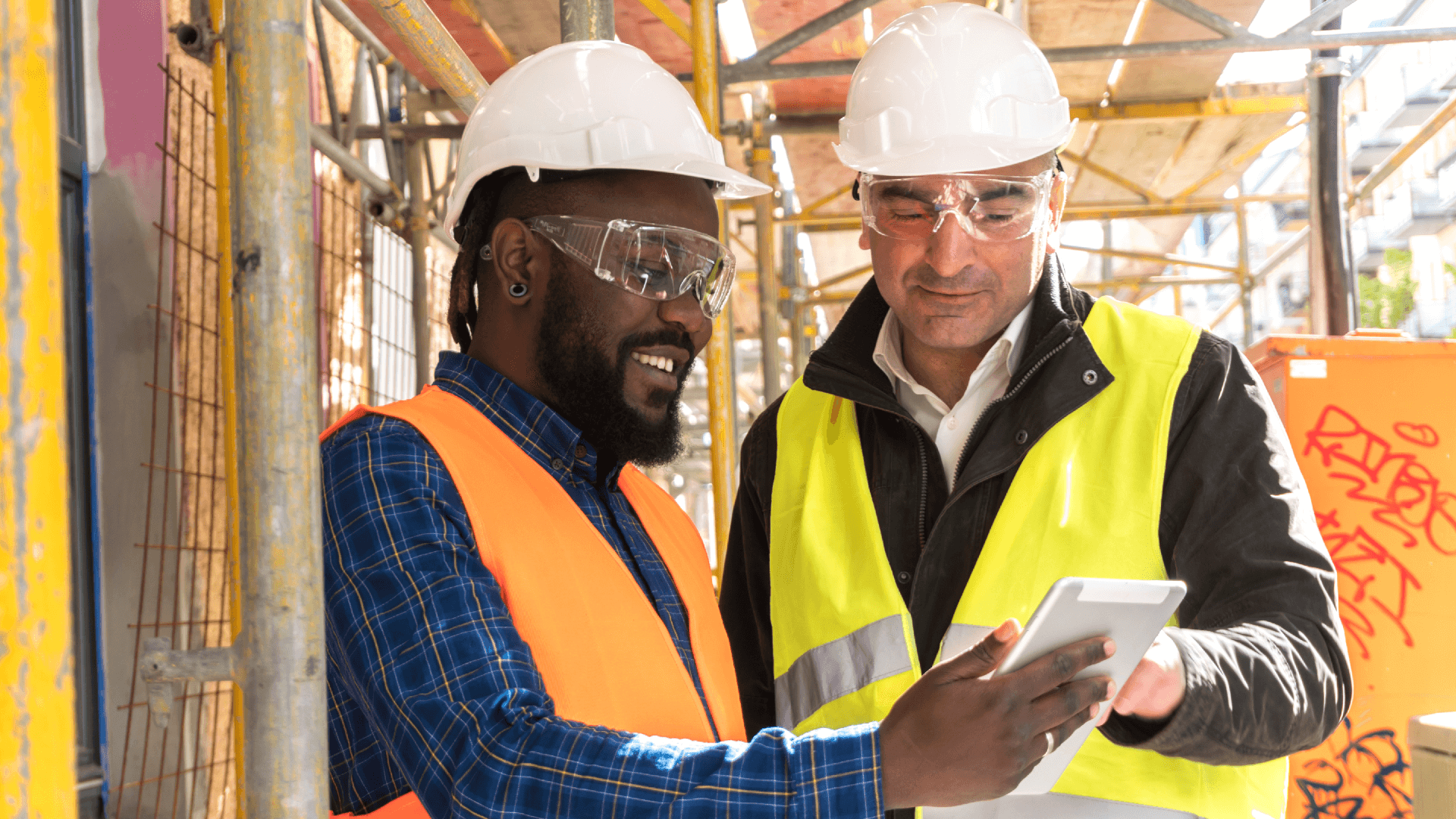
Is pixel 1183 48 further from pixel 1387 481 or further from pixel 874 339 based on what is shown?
pixel 874 339

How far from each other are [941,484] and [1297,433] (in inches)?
120

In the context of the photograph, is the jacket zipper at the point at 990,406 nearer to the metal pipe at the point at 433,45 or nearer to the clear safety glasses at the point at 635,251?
the clear safety glasses at the point at 635,251

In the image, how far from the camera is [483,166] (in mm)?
2494

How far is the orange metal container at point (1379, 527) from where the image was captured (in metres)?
4.84

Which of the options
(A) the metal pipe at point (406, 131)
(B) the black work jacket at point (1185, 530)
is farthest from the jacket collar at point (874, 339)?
(A) the metal pipe at point (406, 131)

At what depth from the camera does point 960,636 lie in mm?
2416

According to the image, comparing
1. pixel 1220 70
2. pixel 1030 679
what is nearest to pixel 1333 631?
pixel 1030 679

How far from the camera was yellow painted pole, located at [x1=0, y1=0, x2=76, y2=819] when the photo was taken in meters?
1.00

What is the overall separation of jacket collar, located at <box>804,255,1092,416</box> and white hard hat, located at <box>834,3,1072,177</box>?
301 millimetres

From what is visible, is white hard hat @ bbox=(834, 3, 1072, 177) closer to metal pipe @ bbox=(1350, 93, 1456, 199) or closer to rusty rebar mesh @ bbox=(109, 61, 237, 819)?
rusty rebar mesh @ bbox=(109, 61, 237, 819)

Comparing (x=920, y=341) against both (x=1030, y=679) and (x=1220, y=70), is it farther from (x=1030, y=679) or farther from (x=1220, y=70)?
(x=1220, y=70)

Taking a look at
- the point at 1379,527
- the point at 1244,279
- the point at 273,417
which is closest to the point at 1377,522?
the point at 1379,527

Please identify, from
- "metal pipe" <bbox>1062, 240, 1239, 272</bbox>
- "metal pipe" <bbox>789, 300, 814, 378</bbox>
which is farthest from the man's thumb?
"metal pipe" <bbox>1062, 240, 1239, 272</bbox>

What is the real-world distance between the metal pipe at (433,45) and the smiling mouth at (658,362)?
110 cm
